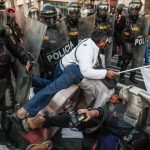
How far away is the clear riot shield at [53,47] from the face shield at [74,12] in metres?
1.13

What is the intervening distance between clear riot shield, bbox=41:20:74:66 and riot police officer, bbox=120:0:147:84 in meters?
2.13

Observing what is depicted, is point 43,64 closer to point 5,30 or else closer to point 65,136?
A: point 5,30

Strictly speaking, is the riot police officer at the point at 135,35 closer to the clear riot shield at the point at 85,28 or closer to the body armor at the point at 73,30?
the clear riot shield at the point at 85,28

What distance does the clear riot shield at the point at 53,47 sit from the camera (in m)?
5.39

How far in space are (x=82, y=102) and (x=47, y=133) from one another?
553 mm

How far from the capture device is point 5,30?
14.7 feet

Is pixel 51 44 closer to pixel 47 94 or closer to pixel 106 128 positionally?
pixel 47 94

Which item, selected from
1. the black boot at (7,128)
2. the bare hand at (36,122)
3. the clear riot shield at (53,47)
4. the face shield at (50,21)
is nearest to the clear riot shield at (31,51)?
the black boot at (7,128)

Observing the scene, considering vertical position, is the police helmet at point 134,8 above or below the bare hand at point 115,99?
above

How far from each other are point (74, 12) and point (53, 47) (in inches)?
59.7

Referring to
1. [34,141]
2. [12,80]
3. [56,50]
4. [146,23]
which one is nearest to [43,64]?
[56,50]

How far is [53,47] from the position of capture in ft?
17.8

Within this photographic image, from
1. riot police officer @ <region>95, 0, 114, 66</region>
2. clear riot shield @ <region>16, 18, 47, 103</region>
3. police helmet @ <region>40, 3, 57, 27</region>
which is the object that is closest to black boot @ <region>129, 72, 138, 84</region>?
riot police officer @ <region>95, 0, 114, 66</region>

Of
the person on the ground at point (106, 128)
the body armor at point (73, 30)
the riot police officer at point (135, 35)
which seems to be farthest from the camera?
the riot police officer at point (135, 35)
